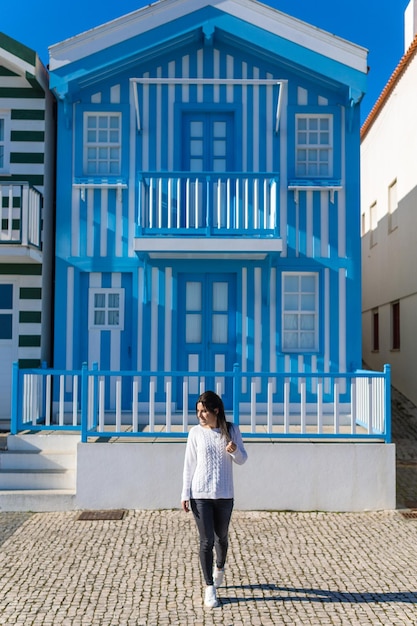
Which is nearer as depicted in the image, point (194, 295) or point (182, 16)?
point (182, 16)

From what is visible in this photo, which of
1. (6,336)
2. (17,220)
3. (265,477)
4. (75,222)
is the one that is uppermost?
(75,222)

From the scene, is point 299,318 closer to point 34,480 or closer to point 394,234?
point 34,480

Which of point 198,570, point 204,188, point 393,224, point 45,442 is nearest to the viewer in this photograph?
point 198,570

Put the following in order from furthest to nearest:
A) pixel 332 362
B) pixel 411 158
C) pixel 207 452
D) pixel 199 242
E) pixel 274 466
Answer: pixel 411 158, pixel 332 362, pixel 199 242, pixel 274 466, pixel 207 452

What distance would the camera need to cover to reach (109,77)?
10.1m

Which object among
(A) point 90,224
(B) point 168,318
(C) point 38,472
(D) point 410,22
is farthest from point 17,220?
(D) point 410,22

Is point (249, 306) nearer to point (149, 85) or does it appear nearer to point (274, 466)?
point (274, 466)

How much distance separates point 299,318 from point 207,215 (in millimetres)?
2352

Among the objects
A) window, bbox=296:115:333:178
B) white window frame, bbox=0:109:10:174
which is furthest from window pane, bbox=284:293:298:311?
white window frame, bbox=0:109:10:174

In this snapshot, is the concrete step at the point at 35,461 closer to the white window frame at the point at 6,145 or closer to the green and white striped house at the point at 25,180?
the green and white striped house at the point at 25,180

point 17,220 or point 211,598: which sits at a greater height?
point 17,220

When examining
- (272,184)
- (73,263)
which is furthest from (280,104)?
(73,263)

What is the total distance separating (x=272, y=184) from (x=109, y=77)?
3.41 metres

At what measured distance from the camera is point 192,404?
32.4 ft
